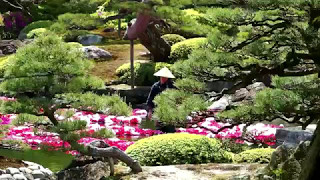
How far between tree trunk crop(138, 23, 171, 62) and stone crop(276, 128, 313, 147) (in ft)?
25.5

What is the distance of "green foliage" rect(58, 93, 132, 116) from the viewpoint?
6.27m

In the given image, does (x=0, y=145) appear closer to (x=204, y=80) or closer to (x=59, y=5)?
(x=59, y=5)

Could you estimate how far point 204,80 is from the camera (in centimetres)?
563

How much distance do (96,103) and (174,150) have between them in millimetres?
2351

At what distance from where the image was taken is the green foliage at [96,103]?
20.6ft

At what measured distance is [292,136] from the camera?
33.3ft

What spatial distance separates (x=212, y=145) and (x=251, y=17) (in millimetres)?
3751

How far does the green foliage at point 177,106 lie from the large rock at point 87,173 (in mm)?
2073

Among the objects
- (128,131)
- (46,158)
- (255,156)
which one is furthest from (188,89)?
(128,131)

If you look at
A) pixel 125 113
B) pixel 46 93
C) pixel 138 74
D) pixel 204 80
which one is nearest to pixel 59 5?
pixel 46 93

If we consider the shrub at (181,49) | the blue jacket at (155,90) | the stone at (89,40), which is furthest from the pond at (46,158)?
the stone at (89,40)

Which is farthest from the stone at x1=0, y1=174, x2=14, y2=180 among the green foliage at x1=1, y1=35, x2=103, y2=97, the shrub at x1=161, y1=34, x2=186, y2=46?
the shrub at x1=161, y1=34, x2=186, y2=46

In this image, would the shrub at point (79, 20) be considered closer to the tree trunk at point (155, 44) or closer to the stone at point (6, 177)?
the stone at point (6, 177)

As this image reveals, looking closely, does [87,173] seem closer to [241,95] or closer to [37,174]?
[37,174]
